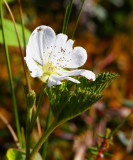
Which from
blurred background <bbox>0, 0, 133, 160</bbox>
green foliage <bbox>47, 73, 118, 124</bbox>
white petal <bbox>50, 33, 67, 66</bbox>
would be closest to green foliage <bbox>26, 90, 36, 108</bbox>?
green foliage <bbox>47, 73, 118, 124</bbox>

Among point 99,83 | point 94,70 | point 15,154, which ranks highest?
point 94,70

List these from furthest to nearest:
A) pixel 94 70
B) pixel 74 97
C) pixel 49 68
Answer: pixel 94 70, pixel 49 68, pixel 74 97

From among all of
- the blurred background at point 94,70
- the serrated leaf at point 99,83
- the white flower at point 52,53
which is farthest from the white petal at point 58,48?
the blurred background at point 94,70

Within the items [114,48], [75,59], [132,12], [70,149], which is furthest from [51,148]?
[132,12]

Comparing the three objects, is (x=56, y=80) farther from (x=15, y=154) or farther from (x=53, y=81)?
(x=15, y=154)

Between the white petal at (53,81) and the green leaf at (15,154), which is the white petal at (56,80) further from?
the green leaf at (15,154)

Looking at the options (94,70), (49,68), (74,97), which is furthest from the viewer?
(94,70)

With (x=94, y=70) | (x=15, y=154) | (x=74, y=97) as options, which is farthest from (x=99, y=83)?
(x=94, y=70)
